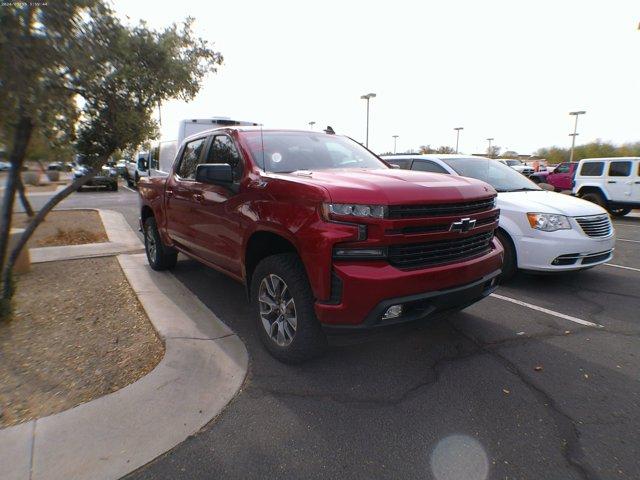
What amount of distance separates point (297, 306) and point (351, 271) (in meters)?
0.60

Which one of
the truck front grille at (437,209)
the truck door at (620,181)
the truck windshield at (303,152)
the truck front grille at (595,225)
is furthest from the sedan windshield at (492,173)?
the truck door at (620,181)

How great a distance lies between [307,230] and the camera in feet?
9.34

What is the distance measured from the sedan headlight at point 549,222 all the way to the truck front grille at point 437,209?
2192mm

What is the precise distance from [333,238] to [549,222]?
3.68m

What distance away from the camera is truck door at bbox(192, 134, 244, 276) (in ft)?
12.4

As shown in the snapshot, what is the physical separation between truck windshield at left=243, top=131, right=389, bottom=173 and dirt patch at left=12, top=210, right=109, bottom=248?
5.93 meters

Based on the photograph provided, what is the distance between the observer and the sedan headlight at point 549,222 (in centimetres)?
510

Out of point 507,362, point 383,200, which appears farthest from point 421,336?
point 383,200

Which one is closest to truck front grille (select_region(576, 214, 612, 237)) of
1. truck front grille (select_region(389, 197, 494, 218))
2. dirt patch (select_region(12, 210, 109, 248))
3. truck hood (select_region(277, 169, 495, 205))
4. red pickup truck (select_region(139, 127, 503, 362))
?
red pickup truck (select_region(139, 127, 503, 362))

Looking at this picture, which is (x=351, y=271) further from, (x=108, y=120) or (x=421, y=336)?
(x=108, y=120)

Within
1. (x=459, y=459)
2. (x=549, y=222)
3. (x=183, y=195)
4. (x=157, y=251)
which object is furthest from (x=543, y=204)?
(x=157, y=251)

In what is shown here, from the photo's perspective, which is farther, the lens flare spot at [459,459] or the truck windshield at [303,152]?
the truck windshield at [303,152]

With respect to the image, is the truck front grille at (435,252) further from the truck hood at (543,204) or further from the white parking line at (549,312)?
the truck hood at (543,204)

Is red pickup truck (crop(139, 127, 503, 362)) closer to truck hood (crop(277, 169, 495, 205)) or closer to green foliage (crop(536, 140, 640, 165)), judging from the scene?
truck hood (crop(277, 169, 495, 205))
